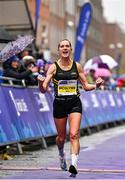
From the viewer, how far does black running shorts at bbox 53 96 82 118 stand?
34.4ft

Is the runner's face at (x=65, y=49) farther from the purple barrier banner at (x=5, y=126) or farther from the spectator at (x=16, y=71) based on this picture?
the spectator at (x=16, y=71)

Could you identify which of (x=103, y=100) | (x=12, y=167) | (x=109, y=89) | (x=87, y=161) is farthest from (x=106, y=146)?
(x=109, y=89)

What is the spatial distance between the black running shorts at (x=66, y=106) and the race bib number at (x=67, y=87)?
0.08 meters

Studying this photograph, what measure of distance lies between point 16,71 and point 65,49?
5.24 meters

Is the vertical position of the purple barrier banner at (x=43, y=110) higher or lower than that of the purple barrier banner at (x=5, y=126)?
lower

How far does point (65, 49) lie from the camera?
10383 millimetres

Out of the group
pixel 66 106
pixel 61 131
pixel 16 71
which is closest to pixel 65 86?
pixel 66 106

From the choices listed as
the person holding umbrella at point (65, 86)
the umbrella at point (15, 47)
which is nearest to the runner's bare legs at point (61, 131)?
the person holding umbrella at point (65, 86)

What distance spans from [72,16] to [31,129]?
210 ft

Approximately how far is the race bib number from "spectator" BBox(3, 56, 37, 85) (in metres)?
4.80

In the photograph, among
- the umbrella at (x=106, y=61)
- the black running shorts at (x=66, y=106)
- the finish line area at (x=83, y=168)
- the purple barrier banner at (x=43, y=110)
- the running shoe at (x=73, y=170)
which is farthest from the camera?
the umbrella at (x=106, y=61)

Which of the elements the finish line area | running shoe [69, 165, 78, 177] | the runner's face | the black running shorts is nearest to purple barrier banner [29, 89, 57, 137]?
the finish line area

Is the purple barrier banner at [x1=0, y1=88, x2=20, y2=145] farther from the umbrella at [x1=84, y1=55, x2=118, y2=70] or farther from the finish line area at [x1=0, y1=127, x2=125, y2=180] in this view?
the umbrella at [x1=84, y1=55, x2=118, y2=70]

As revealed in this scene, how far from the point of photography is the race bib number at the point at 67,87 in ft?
34.3
